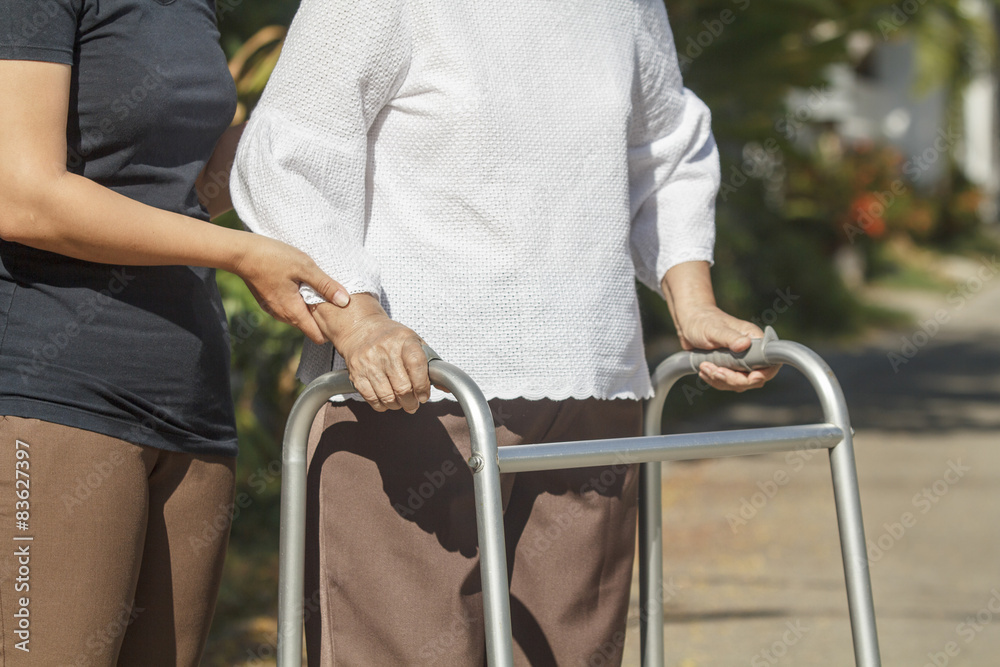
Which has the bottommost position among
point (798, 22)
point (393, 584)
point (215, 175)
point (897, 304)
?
point (897, 304)

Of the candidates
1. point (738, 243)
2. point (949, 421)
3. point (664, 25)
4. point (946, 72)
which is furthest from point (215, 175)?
point (946, 72)

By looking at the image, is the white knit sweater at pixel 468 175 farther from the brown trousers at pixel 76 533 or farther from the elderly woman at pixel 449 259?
the brown trousers at pixel 76 533

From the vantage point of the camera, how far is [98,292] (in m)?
1.45

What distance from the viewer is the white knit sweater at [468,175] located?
1.50m

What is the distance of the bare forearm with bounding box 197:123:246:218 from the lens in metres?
1.74

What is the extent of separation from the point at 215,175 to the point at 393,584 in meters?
0.70

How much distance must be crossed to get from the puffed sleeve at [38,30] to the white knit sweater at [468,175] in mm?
274

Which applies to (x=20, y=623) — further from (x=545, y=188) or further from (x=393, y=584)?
(x=545, y=188)

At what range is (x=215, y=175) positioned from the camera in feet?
5.71
